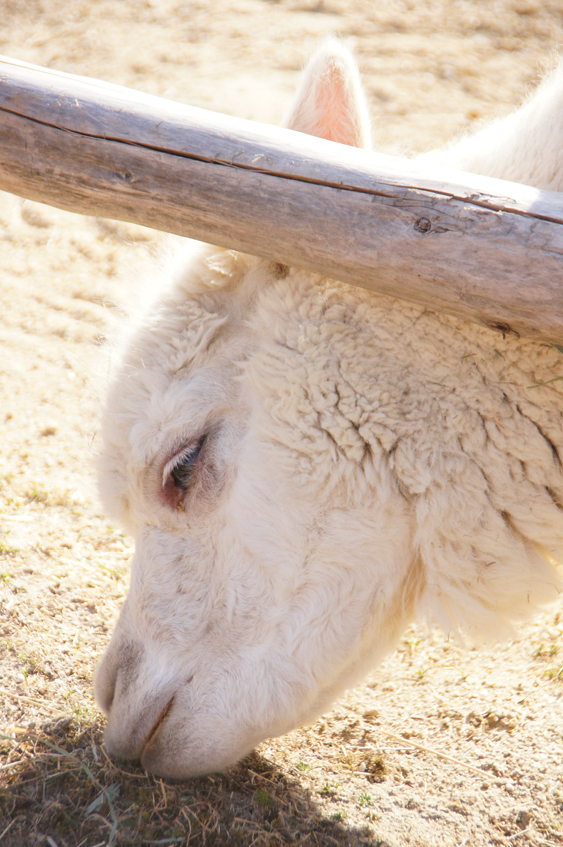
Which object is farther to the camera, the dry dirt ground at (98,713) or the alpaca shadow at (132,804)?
the dry dirt ground at (98,713)

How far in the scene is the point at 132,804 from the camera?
1991mm

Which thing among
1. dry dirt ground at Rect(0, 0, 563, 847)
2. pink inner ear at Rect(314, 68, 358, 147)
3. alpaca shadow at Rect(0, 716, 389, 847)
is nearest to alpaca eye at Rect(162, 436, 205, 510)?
dry dirt ground at Rect(0, 0, 563, 847)

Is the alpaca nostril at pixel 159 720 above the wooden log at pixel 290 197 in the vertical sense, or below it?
below

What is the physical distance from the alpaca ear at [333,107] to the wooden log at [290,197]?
27 centimetres

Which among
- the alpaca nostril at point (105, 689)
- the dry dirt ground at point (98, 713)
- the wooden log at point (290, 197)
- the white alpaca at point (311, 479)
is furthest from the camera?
the alpaca nostril at point (105, 689)

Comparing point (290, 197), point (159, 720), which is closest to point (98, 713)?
point (159, 720)

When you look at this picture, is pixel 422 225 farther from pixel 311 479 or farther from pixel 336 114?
pixel 311 479

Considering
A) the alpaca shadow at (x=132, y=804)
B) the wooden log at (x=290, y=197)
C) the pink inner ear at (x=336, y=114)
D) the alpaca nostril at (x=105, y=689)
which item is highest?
the pink inner ear at (x=336, y=114)

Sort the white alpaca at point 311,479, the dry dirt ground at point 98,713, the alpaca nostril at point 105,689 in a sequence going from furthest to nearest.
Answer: the alpaca nostril at point 105,689, the dry dirt ground at point 98,713, the white alpaca at point 311,479

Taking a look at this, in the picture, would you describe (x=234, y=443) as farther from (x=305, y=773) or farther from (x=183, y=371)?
(x=305, y=773)

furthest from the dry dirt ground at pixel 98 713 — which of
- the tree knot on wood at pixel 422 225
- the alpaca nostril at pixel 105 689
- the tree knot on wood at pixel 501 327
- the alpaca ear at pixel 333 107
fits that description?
the tree knot on wood at pixel 422 225

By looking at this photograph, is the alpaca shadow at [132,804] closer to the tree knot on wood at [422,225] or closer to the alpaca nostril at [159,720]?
the alpaca nostril at [159,720]

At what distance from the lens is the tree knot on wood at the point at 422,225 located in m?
1.59

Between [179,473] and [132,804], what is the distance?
39.3 inches
